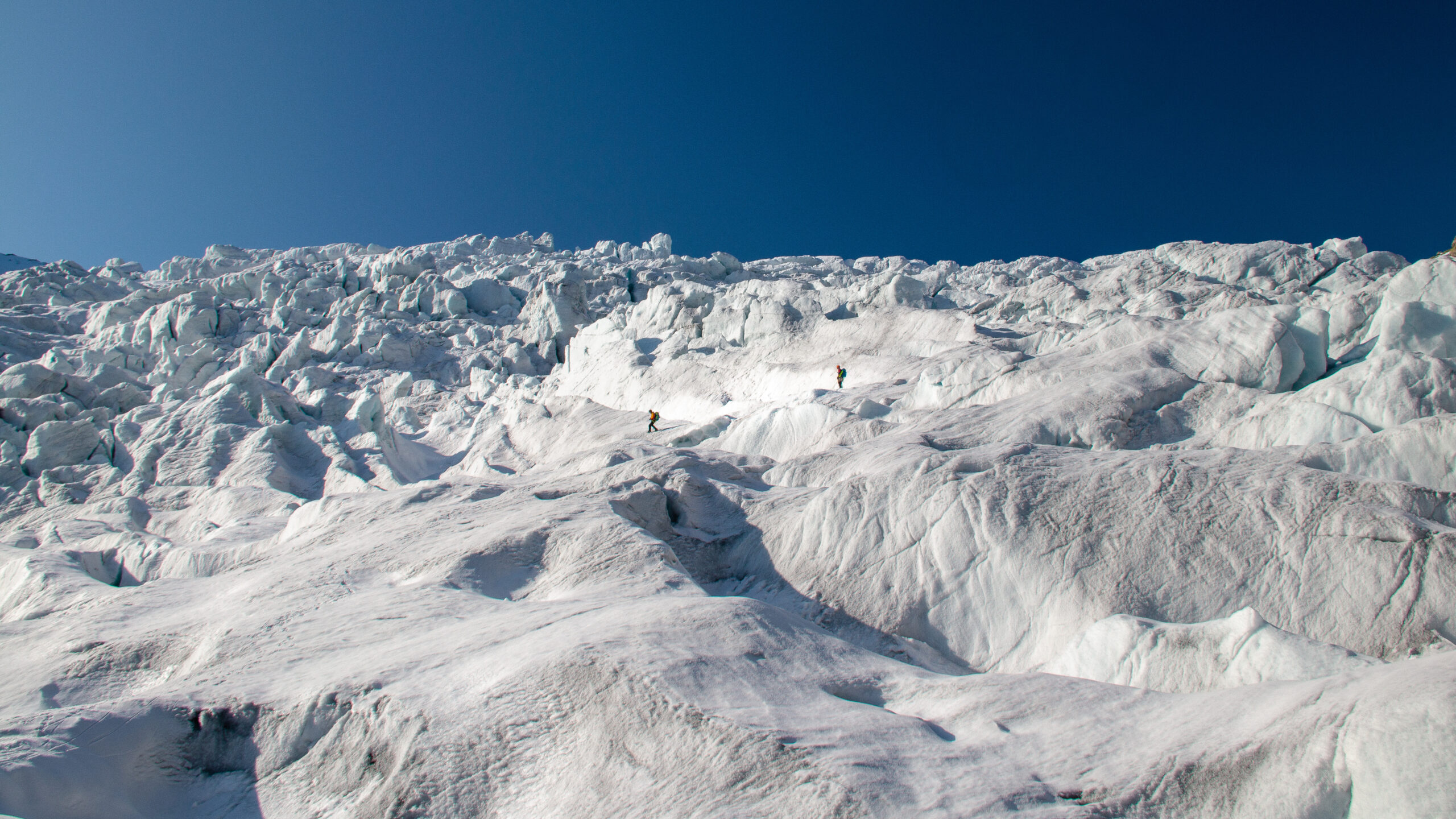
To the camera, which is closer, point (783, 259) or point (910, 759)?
point (910, 759)

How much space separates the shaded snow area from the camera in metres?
6.13

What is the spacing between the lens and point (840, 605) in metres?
12.6

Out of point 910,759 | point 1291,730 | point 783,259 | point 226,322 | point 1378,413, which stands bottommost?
point 910,759

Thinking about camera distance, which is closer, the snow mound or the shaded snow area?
the shaded snow area

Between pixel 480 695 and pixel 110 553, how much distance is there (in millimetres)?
16325

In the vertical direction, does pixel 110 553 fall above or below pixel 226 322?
below

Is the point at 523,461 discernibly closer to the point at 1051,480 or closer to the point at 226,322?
the point at 1051,480

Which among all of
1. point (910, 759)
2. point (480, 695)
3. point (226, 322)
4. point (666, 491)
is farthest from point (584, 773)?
point (226, 322)

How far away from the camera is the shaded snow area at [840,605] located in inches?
241

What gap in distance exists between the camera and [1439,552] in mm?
10070

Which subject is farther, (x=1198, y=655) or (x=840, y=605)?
(x=840, y=605)

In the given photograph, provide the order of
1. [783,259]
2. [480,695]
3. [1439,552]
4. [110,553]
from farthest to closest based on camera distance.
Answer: [783,259], [110,553], [1439,552], [480,695]

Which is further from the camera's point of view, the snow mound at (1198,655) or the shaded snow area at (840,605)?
the snow mound at (1198,655)

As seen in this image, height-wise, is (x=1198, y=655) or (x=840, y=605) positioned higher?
(x=1198, y=655)
